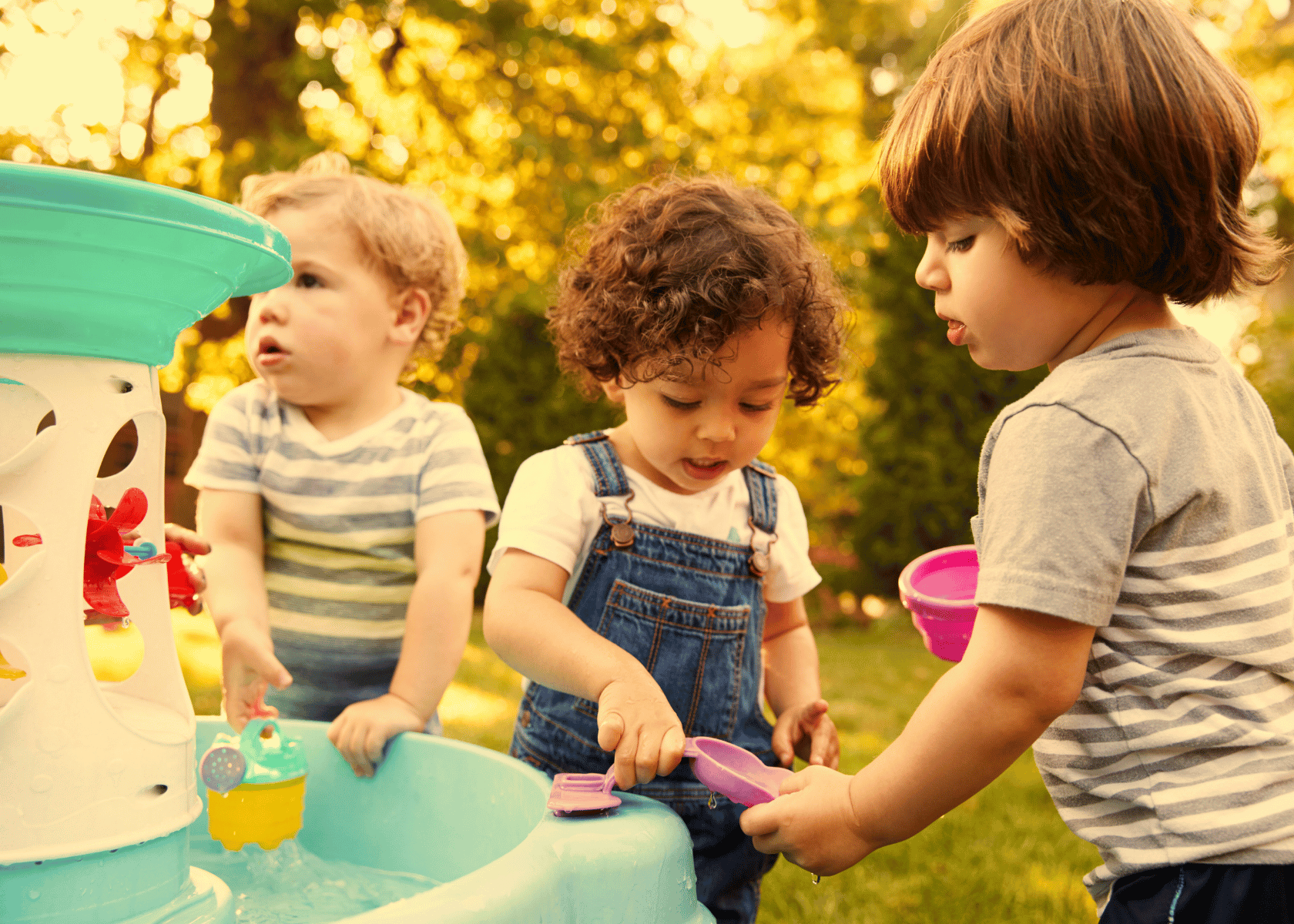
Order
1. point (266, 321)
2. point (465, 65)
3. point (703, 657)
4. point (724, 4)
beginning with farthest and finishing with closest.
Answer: point (724, 4), point (465, 65), point (266, 321), point (703, 657)

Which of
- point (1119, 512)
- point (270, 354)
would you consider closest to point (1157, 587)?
point (1119, 512)

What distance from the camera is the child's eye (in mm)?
1627

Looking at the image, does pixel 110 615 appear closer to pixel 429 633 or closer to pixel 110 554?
pixel 110 554

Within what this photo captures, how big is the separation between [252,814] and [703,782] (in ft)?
2.26

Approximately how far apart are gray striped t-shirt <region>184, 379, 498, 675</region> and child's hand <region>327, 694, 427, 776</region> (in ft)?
1.40

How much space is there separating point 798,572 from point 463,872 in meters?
0.80

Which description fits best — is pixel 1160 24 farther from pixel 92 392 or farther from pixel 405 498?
pixel 405 498

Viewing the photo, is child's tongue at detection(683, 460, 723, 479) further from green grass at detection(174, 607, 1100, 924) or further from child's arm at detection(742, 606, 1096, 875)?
green grass at detection(174, 607, 1100, 924)

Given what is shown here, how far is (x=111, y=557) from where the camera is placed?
116cm

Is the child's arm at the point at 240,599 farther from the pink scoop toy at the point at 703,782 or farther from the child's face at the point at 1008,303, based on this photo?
the child's face at the point at 1008,303

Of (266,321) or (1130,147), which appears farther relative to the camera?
(266,321)

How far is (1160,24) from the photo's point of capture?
3.67 feet

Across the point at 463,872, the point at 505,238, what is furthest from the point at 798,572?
the point at 505,238

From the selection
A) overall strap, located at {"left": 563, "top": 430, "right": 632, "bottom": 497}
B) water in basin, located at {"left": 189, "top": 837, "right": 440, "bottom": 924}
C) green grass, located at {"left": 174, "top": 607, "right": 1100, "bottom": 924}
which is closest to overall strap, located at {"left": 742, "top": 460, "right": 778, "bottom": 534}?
overall strap, located at {"left": 563, "top": 430, "right": 632, "bottom": 497}
